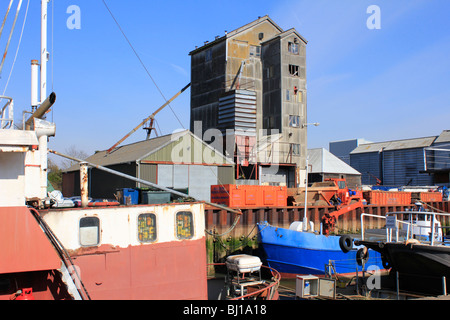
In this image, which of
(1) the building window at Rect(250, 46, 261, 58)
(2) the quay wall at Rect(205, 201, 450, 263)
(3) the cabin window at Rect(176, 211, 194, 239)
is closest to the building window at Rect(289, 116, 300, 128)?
(1) the building window at Rect(250, 46, 261, 58)

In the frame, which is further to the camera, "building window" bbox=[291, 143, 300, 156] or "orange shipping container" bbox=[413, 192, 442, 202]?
"building window" bbox=[291, 143, 300, 156]

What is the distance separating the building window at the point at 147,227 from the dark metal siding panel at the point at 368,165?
59021 millimetres

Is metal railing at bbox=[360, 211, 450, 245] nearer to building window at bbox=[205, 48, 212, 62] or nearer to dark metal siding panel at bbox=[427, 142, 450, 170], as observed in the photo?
building window at bbox=[205, 48, 212, 62]

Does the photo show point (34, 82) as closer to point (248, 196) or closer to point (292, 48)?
point (248, 196)

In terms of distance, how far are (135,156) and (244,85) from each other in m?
19.9

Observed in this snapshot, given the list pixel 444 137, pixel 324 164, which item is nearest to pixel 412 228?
pixel 324 164

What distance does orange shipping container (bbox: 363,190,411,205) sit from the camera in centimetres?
3788

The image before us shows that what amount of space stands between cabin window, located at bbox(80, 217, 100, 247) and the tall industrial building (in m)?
32.0

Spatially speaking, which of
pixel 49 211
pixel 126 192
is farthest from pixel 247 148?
pixel 49 211

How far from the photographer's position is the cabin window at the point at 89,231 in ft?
38.8

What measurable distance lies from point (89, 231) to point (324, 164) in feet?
145

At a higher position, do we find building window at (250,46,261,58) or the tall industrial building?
building window at (250,46,261,58)

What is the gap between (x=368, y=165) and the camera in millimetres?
67750

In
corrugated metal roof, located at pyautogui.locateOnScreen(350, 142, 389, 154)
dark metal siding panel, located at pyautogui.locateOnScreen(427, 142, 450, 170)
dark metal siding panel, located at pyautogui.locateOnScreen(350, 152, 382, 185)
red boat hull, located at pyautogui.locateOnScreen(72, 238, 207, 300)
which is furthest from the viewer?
corrugated metal roof, located at pyautogui.locateOnScreen(350, 142, 389, 154)
